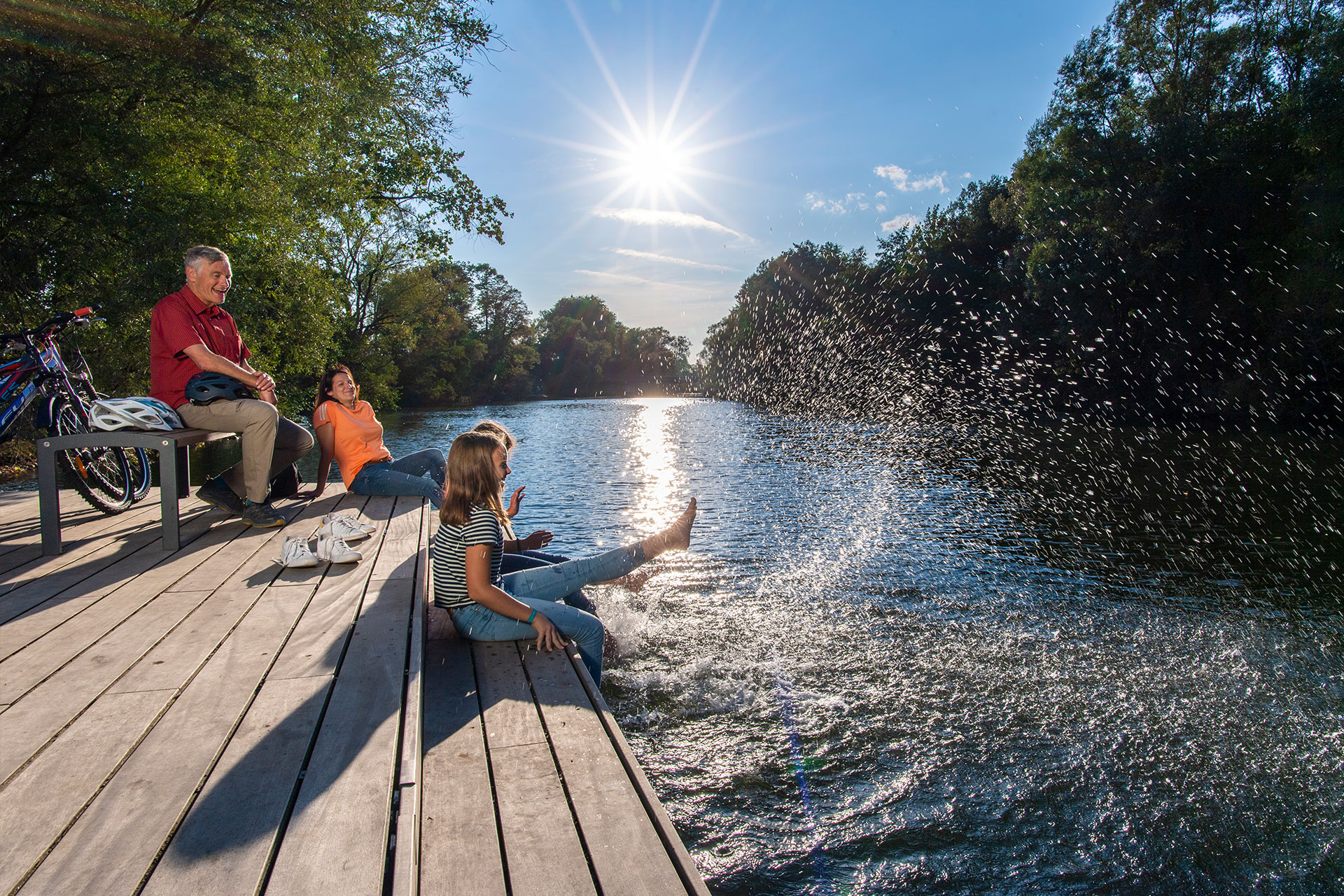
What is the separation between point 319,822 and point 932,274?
48.4 m

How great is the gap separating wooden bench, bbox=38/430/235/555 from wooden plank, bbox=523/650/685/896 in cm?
302

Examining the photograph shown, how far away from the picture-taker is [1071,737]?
4.22 metres

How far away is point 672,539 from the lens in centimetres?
518

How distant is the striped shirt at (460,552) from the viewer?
3.50 m

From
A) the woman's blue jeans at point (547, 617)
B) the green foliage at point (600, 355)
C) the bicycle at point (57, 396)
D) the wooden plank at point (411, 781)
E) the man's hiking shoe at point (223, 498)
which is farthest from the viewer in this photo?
the green foliage at point (600, 355)

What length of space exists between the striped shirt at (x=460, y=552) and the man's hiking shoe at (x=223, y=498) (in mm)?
2982

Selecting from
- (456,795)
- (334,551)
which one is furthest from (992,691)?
(334,551)

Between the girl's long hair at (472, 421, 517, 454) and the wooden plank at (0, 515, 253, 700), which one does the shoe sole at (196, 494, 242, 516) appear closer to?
the wooden plank at (0, 515, 253, 700)

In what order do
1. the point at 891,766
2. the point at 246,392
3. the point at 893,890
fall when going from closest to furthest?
the point at 893,890, the point at 891,766, the point at 246,392

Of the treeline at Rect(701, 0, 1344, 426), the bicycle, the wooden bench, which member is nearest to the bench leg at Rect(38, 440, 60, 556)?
the wooden bench

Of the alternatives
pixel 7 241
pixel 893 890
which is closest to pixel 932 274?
pixel 7 241

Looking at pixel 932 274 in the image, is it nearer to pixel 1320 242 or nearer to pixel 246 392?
pixel 1320 242

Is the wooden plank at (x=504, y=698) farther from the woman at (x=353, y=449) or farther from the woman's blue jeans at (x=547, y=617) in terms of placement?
the woman at (x=353, y=449)

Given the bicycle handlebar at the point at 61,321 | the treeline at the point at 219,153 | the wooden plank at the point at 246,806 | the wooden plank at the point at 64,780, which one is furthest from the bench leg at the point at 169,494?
the treeline at the point at 219,153
